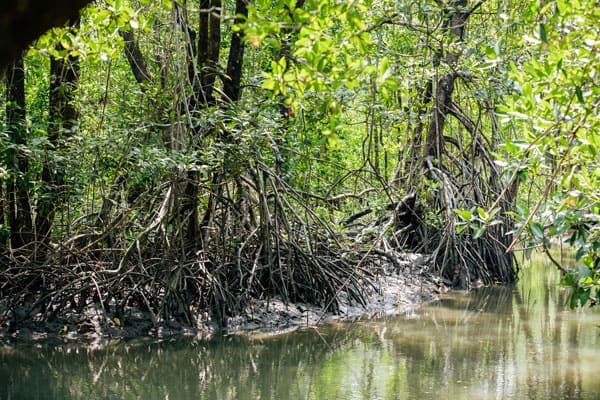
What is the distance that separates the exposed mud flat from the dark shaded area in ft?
19.2

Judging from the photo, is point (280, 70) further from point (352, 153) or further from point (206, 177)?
point (352, 153)

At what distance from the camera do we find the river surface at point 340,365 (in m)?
5.53

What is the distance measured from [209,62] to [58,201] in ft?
6.47

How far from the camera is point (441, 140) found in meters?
10.8

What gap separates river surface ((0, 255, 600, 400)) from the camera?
553 centimetres

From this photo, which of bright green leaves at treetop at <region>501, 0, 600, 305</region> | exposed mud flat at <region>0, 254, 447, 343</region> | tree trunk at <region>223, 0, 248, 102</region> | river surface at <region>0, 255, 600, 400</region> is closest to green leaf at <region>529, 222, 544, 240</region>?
bright green leaves at treetop at <region>501, 0, 600, 305</region>

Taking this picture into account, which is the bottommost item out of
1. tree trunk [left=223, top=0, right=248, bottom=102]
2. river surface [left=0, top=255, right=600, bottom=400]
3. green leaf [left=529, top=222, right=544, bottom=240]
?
river surface [left=0, top=255, right=600, bottom=400]

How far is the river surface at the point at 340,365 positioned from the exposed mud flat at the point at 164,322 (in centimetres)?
20

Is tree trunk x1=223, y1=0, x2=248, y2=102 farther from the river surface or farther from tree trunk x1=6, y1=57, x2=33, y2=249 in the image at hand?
the river surface

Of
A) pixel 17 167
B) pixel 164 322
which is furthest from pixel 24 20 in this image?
pixel 164 322

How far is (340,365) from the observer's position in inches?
250

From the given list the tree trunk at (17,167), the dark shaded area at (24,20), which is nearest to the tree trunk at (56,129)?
the tree trunk at (17,167)

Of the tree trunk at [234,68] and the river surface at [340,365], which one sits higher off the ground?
the tree trunk at [234,68]

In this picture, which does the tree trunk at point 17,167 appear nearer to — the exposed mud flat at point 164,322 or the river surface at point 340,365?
the exposed mud flat at point 164,322
